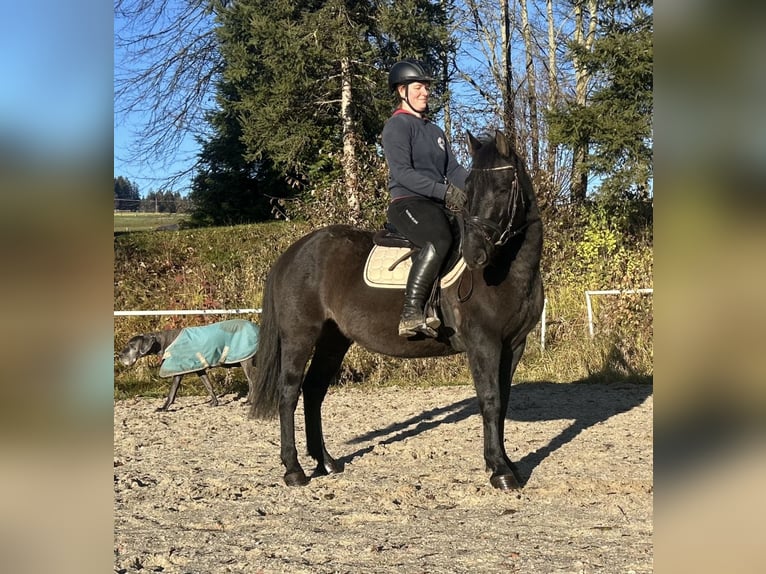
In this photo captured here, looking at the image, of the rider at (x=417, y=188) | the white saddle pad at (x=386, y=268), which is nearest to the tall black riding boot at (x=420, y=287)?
the rider at (x=417, y=188)

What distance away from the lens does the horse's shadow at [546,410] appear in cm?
634

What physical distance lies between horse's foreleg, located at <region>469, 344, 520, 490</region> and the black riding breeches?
0.72 metres

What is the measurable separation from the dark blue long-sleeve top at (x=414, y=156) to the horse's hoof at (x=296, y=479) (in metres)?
2.11

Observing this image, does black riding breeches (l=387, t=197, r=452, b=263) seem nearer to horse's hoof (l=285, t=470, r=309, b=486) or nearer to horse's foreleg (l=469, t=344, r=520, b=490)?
horse's foreleg (l=469, t=344, r=520, b=490)

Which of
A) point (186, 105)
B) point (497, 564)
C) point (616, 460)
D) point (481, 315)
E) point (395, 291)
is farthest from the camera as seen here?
point (186, 105)

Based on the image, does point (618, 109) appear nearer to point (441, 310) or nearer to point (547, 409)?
point (547, 409)

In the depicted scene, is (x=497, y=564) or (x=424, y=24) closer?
(x=497, y=564)

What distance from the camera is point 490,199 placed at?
14.3 ft

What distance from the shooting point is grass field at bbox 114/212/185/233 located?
18.3 metres

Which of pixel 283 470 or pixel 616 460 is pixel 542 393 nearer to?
pixel 616 460

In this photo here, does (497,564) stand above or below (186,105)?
below

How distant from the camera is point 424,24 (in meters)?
15.3
